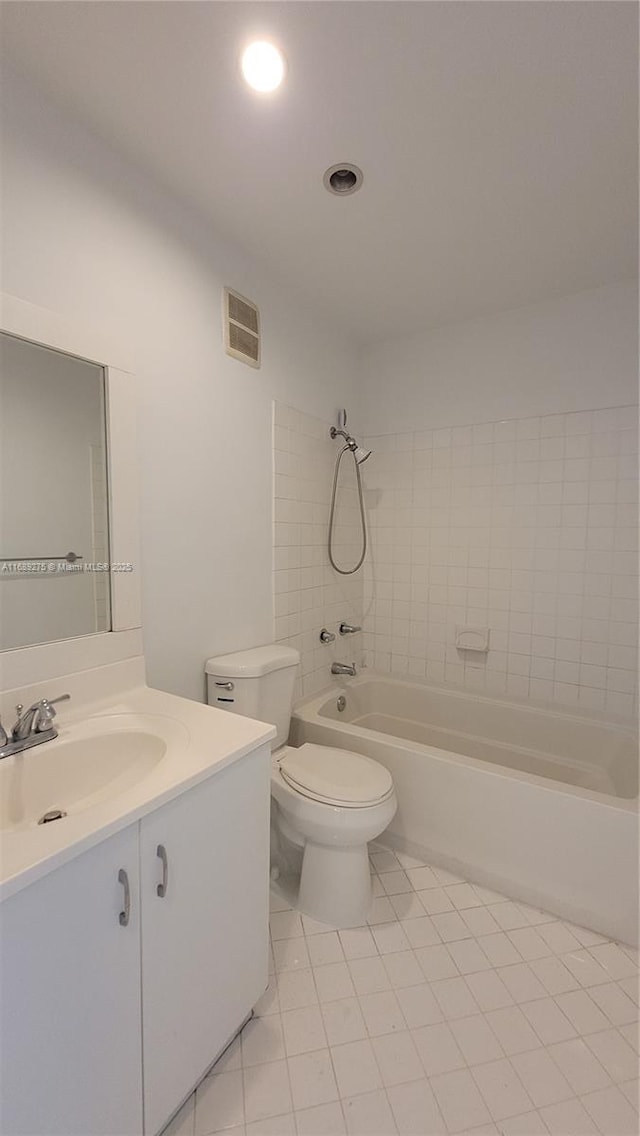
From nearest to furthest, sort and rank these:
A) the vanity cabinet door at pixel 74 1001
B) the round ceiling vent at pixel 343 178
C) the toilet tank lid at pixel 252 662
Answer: the vanity cabinet door at pixel 74 1001 → the round ceiling vent at pixel 343 178 → the toilet tank lid at pixel 252 662

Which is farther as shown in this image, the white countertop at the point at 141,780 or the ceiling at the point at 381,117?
the ceiling at the point at 381,117

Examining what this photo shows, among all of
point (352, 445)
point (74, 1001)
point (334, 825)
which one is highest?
point (352, 445)

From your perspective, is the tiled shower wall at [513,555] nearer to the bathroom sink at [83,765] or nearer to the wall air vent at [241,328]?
the wall air vent at [241,328]

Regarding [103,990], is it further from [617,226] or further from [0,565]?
[617,226]

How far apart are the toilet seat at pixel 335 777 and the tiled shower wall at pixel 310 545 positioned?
0.50m

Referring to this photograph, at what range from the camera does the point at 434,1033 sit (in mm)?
1165

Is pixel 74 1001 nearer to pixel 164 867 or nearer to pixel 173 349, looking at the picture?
pixel 164 867

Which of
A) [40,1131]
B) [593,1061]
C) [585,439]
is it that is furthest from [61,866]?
[585,439]

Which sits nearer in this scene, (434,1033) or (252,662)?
(434,1033)

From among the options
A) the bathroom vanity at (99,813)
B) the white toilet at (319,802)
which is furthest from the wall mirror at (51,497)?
the white toilet at (319,802)

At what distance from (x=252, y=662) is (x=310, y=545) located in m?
0.75

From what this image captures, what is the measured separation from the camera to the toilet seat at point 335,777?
4.76 ft

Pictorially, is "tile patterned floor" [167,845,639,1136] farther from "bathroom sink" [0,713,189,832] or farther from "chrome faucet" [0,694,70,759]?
"chrome faucet" [0,694,70,759]

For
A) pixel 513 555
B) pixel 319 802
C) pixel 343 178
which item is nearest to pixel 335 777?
pixel 319 802
